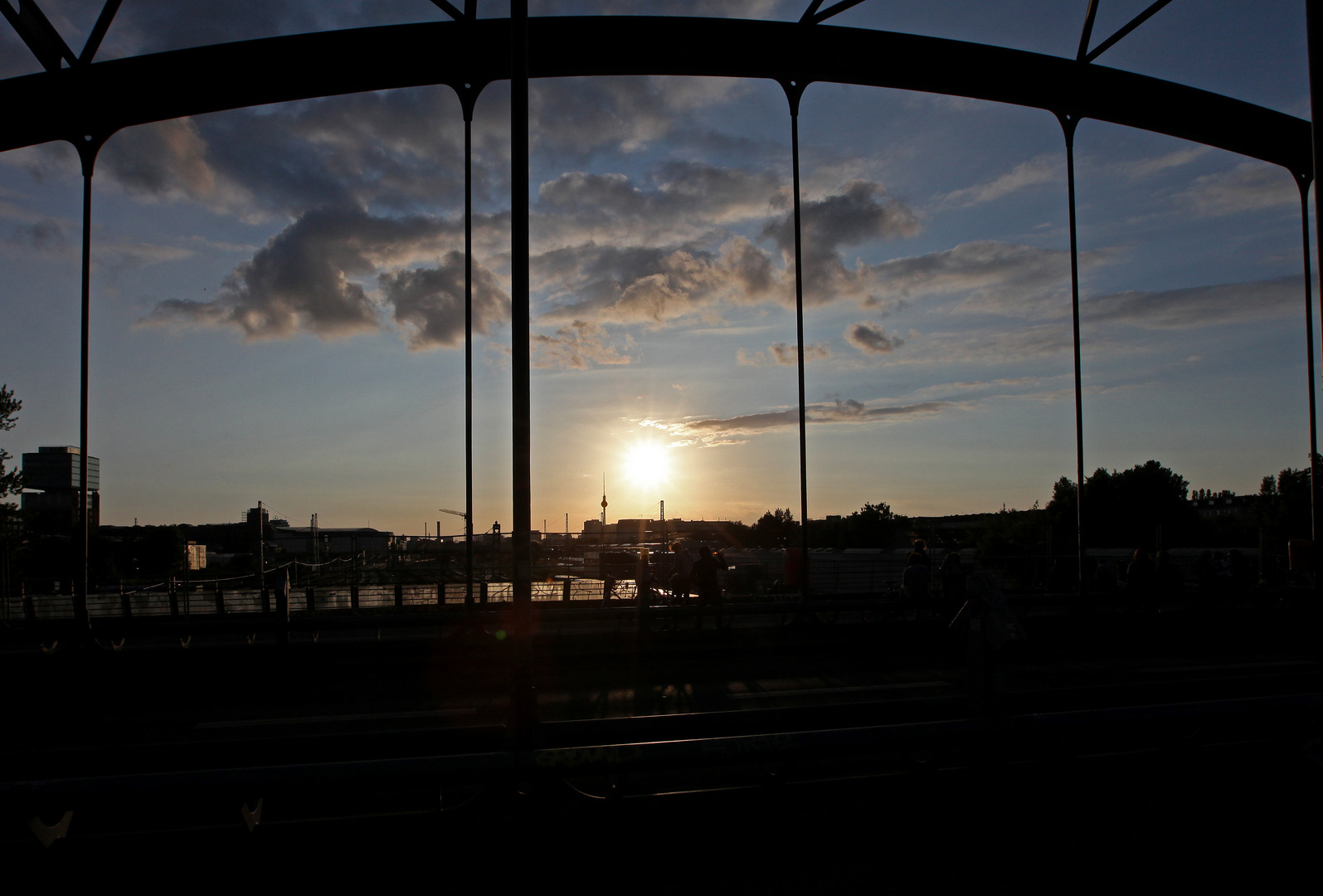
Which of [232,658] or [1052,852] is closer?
[1052,852]

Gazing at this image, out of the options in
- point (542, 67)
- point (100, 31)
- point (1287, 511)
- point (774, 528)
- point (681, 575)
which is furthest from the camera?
point (774, 528)

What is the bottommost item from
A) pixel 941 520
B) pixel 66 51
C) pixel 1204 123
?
pixel 941 520

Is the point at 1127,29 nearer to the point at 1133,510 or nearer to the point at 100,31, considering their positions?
the point at 100,31

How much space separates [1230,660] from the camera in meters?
12.3

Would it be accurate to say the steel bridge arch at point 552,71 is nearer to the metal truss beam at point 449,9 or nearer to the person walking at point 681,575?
the metal truss beam at point 449,9

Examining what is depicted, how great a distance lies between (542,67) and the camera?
13.8 meters

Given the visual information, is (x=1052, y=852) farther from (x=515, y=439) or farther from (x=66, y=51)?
(x=66, y=51)

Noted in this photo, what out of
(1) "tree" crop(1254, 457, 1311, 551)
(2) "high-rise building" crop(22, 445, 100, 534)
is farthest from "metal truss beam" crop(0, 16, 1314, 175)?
(2) "high-rise building" crop(22, 445, 100, 534)

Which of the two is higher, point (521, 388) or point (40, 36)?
point (40, 36)

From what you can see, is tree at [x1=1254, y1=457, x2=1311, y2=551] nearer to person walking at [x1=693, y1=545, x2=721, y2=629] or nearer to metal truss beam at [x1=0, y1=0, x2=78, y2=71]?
person walking at [x1=693, y1=545, x2=721, y2=629]

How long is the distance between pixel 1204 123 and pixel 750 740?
18245mm

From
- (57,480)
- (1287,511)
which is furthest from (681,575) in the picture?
(57,480)

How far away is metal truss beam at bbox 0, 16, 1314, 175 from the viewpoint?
12.4 meters

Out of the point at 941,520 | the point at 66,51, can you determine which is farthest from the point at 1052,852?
the point at 941,520
